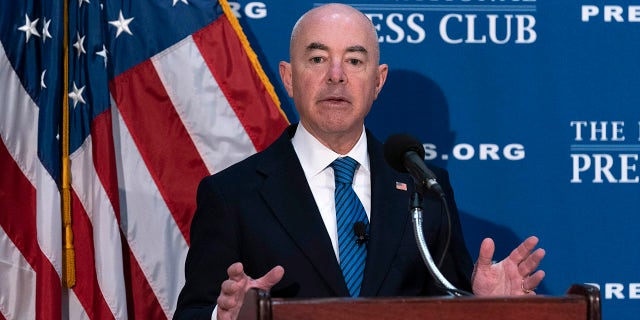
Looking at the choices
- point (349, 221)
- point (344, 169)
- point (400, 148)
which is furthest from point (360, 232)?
point (400, 148)

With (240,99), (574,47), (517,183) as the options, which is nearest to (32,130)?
(240,99)

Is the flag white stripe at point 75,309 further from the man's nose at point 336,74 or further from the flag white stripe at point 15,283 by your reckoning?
the man's nose at point 336,74

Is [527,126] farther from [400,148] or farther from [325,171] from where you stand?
[400,148]

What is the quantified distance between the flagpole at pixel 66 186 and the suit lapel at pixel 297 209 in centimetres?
83

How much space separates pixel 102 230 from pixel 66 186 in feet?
0.56

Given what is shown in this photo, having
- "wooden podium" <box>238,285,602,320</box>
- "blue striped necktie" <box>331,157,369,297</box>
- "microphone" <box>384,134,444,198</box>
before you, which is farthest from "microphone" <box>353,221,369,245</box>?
"wooden podium" <box>238,285,602,320</box>

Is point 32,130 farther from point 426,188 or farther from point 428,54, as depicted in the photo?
point 426,188

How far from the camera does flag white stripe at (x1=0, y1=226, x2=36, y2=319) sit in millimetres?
3029

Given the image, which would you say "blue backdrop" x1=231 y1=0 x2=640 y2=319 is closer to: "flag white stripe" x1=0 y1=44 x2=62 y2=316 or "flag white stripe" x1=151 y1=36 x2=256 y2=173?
"flag white stripe" x1=151 y1=36 x2=256 y2=173

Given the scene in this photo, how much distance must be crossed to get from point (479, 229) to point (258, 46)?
→ 95cm

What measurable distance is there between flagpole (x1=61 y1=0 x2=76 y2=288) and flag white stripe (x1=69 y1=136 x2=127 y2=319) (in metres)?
0.03

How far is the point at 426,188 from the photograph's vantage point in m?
1.79

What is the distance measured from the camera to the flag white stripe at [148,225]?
314 cm

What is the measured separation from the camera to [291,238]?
2.31 m
